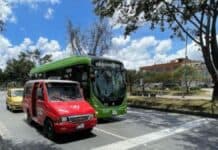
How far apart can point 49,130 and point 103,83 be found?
14.1ft

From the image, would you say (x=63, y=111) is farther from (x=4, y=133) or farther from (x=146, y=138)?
(x=4, y=133)

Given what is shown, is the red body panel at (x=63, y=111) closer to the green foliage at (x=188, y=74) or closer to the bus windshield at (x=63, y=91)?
the bus windshield at (x=63, y=91)

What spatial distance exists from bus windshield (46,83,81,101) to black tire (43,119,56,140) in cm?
87

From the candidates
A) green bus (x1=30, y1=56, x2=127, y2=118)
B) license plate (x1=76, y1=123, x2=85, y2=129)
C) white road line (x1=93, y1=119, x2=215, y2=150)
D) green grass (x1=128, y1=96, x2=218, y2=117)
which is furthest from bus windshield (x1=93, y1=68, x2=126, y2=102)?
green grass (x1=128, y1=96, x2=218, y2=117)

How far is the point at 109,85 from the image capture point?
14.1 meters

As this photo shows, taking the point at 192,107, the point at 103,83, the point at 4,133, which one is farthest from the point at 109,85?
the point at 192,107

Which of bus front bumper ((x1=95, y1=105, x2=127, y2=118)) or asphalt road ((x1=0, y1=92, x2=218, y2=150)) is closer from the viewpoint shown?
asphalt road ((x1=0, y1=92, x2=218, y2=150))

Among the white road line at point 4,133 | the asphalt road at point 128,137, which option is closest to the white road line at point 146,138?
the asphalt road at point 128,137

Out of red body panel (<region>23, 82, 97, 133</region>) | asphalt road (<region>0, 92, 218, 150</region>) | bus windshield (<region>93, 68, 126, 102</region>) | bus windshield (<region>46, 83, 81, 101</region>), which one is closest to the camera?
asphalt road (<region>0, 92, 218, 150</region>)

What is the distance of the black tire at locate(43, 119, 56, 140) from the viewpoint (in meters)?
10.2

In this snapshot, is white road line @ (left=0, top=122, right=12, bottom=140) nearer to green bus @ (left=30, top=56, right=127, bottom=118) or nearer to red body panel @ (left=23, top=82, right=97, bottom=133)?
red body panel @ (left=23, top=82, right=97, bottom=133)

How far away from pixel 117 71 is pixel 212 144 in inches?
253

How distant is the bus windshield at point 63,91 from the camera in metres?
11.0

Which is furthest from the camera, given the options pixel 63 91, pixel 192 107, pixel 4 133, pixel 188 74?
pixel 188 74
